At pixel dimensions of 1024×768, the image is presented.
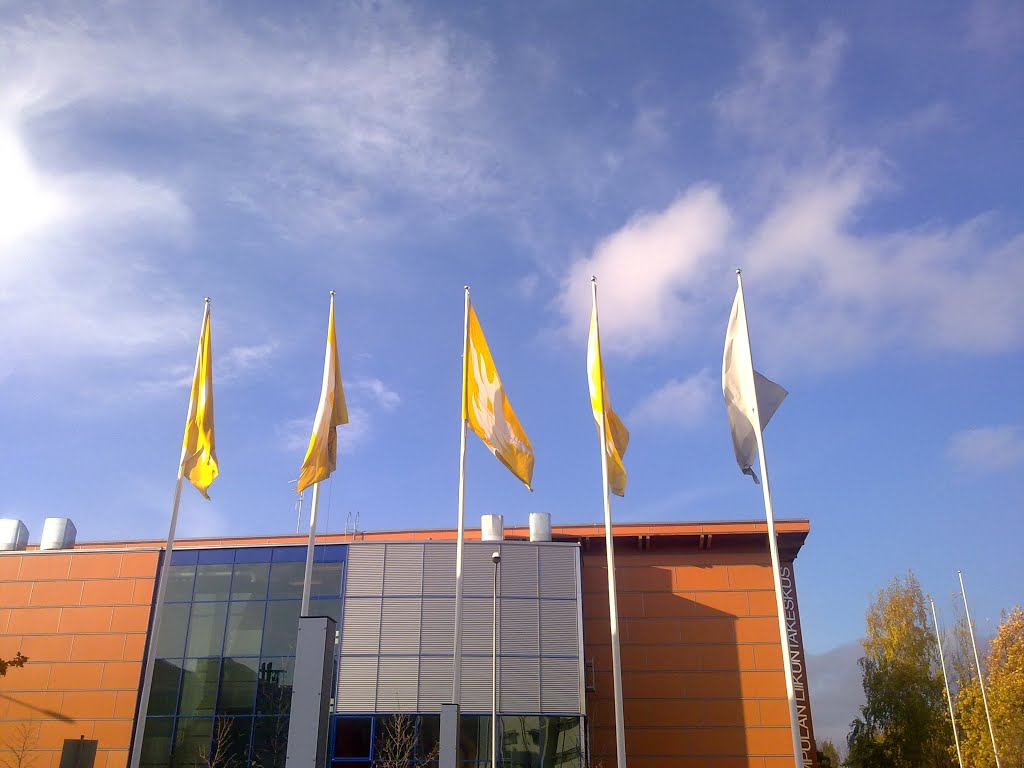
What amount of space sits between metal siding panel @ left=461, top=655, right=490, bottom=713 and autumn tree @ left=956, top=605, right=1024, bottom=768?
93.2 ft

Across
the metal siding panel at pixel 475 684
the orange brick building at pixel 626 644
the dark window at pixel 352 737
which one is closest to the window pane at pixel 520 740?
the metal siding panel at pixel 475 684

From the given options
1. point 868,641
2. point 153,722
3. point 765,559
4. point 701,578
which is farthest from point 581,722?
point 868,641

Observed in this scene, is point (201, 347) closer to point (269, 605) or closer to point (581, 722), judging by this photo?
point (269, 605)

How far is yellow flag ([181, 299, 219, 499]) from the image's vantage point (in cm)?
2509

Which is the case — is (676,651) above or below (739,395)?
below

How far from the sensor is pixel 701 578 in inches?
1539

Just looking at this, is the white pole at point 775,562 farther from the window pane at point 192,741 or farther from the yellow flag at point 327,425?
the window pane at point 192,741

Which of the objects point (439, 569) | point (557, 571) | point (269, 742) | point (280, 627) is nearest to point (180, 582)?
point (280, 627)

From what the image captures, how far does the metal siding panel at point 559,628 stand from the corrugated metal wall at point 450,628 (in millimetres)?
40

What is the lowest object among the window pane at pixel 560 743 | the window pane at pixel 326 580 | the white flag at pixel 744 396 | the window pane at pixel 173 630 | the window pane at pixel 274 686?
the window pane at pixel 560 743

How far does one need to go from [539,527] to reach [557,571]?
8.95ft

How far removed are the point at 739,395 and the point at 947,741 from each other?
40685mm

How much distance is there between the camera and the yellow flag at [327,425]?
2352cm

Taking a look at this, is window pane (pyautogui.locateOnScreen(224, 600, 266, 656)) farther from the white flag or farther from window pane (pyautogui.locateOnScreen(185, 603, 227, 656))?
the white flag
